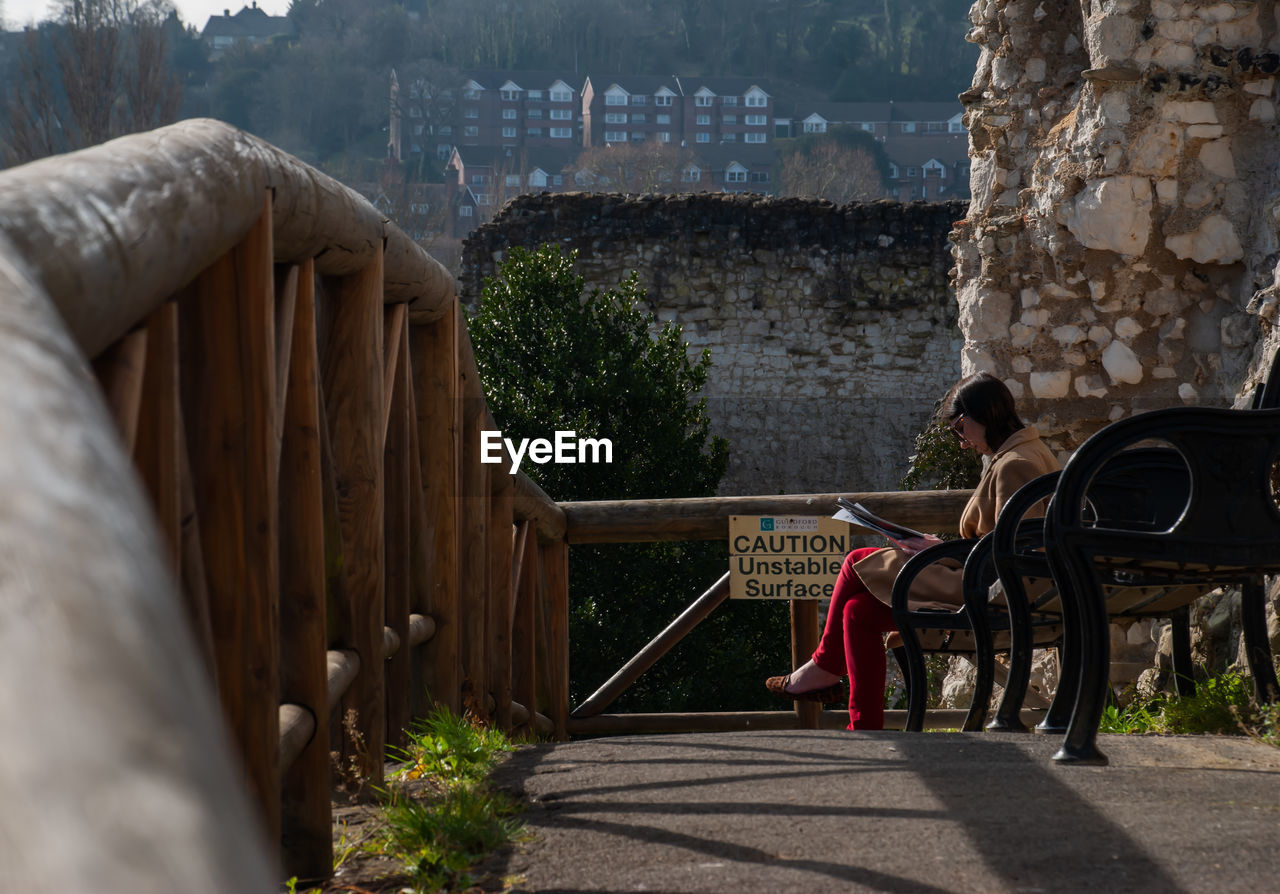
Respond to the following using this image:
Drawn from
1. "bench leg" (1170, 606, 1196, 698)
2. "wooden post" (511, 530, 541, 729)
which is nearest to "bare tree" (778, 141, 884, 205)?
"wooden post" (511, 530, 541, 729)

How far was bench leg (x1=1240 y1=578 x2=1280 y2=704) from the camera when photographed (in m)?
2.50

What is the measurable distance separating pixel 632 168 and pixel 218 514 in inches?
1783

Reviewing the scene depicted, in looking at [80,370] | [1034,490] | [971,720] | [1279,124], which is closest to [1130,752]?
[1034,490]

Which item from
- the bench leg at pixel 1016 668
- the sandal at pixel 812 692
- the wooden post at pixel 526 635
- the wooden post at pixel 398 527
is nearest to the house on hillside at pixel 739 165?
the wooden post at pixel 526 635

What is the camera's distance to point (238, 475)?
4.60 feet

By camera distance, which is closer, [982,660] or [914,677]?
[982,660]

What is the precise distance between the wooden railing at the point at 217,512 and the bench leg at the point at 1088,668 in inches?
46.6

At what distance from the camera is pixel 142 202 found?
980 mm

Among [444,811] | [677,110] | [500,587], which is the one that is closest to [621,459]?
[500,587]

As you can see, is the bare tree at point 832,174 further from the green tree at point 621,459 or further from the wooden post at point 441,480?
the wooden post at point 441,480

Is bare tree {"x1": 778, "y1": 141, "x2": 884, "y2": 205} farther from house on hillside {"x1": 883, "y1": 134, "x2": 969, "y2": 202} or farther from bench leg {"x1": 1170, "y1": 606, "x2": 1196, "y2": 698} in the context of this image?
bench leg {"x1": 1170, "y1": 606, "x2": 1196, "y2": 698}

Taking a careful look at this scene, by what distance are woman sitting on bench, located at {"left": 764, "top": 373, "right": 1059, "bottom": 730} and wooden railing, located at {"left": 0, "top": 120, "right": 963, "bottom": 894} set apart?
0.95 metres

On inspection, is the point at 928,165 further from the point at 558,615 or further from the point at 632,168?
the point at 558,615

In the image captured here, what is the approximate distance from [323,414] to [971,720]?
6.20 feet
